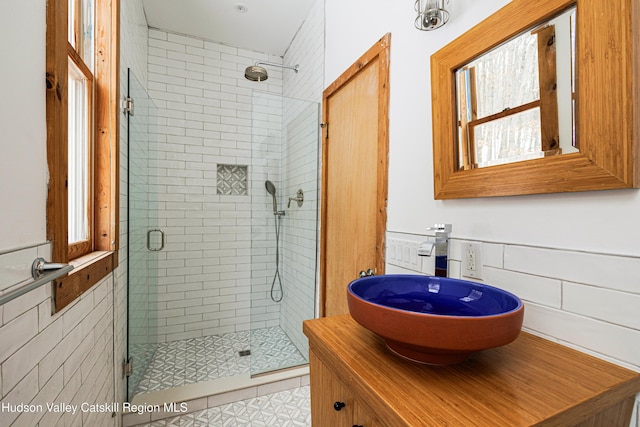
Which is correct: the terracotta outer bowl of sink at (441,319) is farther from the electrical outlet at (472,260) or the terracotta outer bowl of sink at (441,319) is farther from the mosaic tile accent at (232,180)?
the mosaic tile accent at (232,180)

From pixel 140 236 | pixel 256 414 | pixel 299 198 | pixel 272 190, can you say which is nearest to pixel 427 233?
pixel 299 198

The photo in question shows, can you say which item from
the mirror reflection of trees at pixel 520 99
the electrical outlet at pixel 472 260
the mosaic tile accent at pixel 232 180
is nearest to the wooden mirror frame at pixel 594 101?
the mirror reflection of trees at pixel 520 99

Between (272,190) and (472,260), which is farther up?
(272,190)

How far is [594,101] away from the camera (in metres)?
0.71

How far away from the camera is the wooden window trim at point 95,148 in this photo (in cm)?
83

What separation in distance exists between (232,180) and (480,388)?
2.91m

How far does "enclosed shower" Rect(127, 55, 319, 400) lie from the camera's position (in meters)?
2.27

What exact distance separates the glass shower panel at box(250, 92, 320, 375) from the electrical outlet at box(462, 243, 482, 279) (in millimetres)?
1474

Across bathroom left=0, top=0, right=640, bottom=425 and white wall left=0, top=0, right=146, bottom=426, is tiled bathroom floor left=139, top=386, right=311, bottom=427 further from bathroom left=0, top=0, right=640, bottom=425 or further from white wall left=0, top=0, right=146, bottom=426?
white wall left=0, top=0, right=146, bottom=426

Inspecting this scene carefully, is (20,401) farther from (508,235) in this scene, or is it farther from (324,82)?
(324,82)

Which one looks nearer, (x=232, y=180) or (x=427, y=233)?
(x=427, y=233)

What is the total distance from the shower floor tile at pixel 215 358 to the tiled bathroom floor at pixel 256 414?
265 millimetres

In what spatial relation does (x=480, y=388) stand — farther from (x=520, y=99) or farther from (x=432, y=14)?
(x=432, y=14)

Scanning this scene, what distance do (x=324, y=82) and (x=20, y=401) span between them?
2361mm
